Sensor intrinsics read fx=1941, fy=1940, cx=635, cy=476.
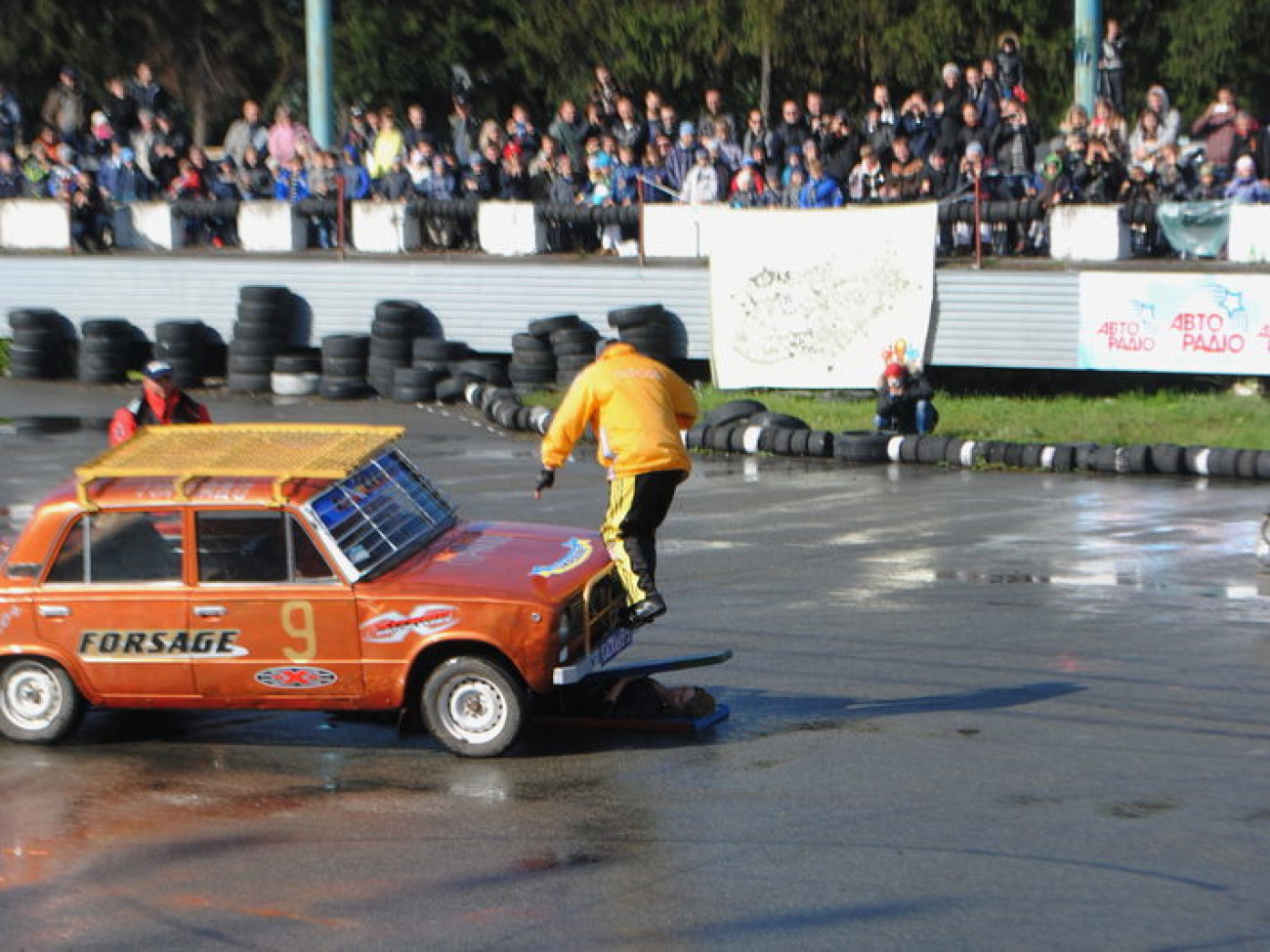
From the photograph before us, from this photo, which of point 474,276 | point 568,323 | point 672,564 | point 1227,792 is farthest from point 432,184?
point 1227,792

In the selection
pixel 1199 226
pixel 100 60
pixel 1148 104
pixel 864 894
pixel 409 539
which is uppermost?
pixel 100 60

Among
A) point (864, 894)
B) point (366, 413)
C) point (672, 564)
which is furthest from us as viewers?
point (366, 413)

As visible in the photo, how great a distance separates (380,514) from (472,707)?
46.1 inches

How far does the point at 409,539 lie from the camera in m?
10.1

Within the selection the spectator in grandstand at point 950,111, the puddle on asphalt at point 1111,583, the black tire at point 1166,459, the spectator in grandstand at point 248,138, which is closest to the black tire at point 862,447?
the black tire at point 1166,459

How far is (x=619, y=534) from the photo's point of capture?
1042cm

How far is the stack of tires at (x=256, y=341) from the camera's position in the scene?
2697 cm

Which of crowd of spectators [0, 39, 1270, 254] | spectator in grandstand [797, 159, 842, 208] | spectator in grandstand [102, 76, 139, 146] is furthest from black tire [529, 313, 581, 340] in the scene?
spectator in grandstand [102, 76, 139, 146]

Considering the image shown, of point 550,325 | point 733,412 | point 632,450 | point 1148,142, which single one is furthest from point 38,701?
point 1148,142

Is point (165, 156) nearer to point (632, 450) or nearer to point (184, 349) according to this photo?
point (184, 349)

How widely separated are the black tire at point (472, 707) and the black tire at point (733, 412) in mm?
11695

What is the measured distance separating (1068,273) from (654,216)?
559cm

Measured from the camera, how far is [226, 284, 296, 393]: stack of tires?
27.0 m

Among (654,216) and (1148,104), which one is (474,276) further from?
(1148,104)
